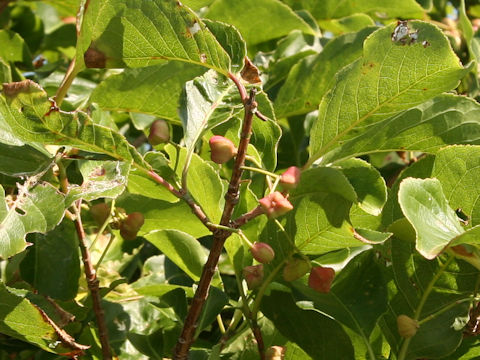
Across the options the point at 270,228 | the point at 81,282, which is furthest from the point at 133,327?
the point at 270,228

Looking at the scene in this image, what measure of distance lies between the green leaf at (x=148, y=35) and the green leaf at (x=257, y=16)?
614mm

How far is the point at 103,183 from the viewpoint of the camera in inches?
44.2

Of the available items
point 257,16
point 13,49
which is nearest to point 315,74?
point 257,16

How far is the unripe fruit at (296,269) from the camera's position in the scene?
1.14 meters

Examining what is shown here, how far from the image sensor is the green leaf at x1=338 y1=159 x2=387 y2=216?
45.4 inches

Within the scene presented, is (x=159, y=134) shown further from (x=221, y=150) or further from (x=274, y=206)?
(x=274, y=206)

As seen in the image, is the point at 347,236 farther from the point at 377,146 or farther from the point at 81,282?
the point at 81,282

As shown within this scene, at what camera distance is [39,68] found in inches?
78.0

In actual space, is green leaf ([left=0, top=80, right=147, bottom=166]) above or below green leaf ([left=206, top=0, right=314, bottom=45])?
above

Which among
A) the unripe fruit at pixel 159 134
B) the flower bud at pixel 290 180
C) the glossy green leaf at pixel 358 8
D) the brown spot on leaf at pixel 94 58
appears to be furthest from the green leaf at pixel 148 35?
the glossy green leaf at pixel 358 8

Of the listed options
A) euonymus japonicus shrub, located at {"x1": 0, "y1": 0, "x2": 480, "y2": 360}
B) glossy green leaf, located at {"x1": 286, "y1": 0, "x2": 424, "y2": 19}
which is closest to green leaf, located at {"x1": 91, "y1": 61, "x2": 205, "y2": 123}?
euonymus japonicus shrub, located at {"x1": 0, "y1": 0, "x2": 480, "y2": 360}

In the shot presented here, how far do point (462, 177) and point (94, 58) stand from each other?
0.61m

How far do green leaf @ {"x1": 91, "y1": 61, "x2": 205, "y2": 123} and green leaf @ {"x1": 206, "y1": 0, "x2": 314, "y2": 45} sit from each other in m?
0.42

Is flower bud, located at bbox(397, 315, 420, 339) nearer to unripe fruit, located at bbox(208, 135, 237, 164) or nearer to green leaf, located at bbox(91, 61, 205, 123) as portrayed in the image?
unripe fruit, located at bbox(208, 135, 237, 164)
